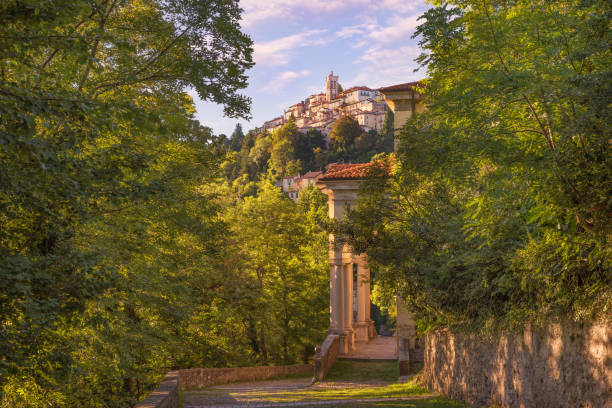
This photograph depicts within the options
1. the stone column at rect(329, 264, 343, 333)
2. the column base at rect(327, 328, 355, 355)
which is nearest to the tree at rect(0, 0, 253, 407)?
the column base at rect(327, 328, 355, 355)

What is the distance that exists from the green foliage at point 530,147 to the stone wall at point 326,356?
Result: 12.0m

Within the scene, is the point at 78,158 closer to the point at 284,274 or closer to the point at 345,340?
the point at 345,340

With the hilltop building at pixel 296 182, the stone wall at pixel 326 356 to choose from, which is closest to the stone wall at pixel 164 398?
the stone wall at pixel 326 356

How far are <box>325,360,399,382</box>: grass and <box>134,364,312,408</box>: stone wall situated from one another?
149 inches

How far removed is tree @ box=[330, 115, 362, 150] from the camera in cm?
12438

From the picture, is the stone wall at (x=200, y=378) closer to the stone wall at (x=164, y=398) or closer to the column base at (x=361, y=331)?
the stone wall at (x=164, y=398)

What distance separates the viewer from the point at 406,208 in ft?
54.5

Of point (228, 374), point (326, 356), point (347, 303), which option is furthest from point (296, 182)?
point (326, 356)

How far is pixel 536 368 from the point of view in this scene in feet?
28.8

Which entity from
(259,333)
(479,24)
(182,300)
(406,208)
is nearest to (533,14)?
(479,24)

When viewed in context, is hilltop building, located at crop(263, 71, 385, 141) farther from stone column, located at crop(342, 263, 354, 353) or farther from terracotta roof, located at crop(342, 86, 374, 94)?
stone column, located at crop(342, 263, 354, 353)

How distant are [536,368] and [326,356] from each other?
15181 mm

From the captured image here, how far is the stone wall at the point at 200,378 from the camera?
10.6 metres

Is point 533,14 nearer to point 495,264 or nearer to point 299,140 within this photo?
point 495,264
